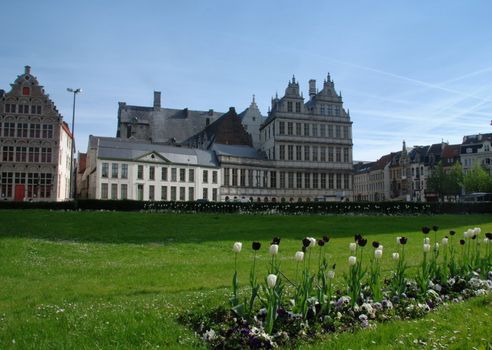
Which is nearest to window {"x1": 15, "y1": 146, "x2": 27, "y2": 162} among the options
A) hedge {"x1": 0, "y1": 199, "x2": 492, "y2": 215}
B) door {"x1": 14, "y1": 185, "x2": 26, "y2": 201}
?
door {"x1": 14, "y1": 185, "x2": 26, "y2": 201}

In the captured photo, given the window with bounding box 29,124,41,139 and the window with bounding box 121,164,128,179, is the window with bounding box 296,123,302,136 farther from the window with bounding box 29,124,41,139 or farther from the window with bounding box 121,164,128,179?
the window with bounding box 29,124,41,139

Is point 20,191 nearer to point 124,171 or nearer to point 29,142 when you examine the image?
point 29,142

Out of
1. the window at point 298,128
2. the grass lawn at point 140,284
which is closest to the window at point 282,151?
the window at point 298,128

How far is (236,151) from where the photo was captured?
6588 cm

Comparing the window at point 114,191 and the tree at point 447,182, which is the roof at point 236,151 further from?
the tree at point 447,182

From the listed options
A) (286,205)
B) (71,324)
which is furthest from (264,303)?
(286,205)

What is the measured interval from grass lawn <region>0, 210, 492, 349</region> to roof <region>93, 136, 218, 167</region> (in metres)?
31.5

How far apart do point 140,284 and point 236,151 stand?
2221 inches

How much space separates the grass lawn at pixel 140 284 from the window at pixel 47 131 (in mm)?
31987

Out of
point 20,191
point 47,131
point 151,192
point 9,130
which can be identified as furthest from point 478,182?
point 9,130

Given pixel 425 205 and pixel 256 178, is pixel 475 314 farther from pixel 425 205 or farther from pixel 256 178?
pixel 256 178

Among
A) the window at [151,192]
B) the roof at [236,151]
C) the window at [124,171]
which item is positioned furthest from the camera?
the roof at [236,151]

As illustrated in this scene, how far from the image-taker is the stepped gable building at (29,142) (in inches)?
2048

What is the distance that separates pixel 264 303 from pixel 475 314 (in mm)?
3204
